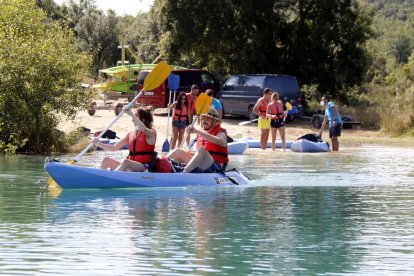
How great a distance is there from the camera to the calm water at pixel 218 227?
35.3 feet

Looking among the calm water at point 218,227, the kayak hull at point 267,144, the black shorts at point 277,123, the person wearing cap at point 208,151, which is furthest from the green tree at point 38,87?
the person wearing cap at point 208,151

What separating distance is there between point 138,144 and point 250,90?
18.7m

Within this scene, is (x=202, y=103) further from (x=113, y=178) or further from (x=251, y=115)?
(x=251, y=115)

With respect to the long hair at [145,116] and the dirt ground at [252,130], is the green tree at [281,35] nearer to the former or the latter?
the dirt ground at [252,130]

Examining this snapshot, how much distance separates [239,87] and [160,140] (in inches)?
225

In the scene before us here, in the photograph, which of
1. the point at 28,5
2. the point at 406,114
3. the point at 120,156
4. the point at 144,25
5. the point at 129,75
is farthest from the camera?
the point at 144,25

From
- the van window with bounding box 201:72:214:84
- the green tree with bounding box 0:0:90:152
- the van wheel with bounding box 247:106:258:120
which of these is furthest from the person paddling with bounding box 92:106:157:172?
the van window with bounding box 201:72:214:84

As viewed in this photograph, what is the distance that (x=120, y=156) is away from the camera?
26.2m

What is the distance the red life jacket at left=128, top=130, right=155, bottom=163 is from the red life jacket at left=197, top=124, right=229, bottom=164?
1.00m

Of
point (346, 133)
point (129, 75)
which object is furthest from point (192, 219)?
point (129, 75)

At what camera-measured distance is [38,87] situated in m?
24.9

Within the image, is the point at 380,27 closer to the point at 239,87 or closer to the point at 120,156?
the point at 239,87

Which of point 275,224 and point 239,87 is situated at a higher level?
point 239,87

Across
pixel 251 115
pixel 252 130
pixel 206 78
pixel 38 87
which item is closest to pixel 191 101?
pixel 38 87
